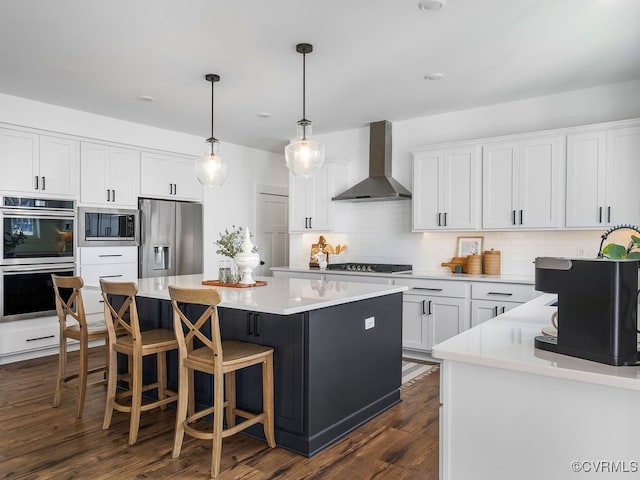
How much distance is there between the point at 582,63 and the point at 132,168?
4728 mm

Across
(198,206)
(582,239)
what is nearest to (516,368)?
(582,239)

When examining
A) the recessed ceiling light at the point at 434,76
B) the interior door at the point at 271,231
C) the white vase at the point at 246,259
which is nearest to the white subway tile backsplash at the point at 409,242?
the interior door at the point at 271,231

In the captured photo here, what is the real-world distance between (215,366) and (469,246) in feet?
11.5

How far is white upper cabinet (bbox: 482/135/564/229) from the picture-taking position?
14.2ft

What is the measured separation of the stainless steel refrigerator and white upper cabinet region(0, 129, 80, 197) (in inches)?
34.9

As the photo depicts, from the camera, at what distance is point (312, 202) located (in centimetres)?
602

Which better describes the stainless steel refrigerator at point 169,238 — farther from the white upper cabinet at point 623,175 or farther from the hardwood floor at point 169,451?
the white upper cabinet at point 623,175

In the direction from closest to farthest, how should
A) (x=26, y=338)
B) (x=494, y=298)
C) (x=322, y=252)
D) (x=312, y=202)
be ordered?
1. (x=494, y=298)
2. (x=26, y=338)
3. (x=322, y=252)
4. (x=312, y=202)

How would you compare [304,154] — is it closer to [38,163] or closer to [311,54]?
[311,54]

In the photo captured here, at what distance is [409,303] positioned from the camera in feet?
16.1

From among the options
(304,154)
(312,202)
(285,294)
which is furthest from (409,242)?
(285,294)

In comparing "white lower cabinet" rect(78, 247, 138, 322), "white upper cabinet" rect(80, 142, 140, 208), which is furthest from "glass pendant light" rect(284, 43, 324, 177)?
"white upper cabinet" rect(80, 142, 140, 208)

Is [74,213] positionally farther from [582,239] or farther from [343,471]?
[582,239]

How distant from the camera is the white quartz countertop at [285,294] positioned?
2.56 meters
